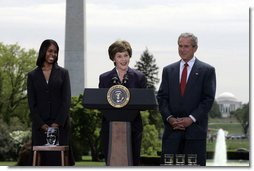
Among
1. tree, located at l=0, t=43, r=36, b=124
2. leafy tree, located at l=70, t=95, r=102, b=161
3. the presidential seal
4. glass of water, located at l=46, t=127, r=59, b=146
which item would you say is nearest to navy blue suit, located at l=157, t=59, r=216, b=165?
the presidential seal

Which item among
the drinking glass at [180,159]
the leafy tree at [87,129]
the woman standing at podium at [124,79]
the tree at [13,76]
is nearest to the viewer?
the drinking glass at [180,159]

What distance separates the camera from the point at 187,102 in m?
9.48

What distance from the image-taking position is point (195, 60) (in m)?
9.59

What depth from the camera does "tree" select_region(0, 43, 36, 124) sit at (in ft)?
127

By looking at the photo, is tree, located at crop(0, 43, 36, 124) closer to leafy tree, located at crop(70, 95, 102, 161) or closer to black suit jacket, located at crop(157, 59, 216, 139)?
leafy tree, located at crop(70, 95, 102, 161)

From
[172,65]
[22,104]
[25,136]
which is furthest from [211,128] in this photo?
[172,65]

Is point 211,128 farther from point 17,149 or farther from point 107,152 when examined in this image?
point 107,152

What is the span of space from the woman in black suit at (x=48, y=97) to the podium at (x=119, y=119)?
1.70 feet

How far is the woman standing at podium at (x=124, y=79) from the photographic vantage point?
9367mm

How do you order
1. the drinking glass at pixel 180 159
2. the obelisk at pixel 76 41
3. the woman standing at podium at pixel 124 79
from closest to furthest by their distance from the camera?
1. the drinking glass at pixel 180 159
2. the woman standing at podium at pixel 124 79
3. the obelisk at pixel 76 41

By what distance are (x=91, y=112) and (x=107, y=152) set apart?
18438 millimetres

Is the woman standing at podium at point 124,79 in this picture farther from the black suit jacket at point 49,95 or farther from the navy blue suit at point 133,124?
the black suit jacket at point 49,95

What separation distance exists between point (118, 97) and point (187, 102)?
3.05 feet

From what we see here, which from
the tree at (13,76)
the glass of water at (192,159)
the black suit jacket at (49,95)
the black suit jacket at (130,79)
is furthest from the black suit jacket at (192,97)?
the tree at (13,76)
